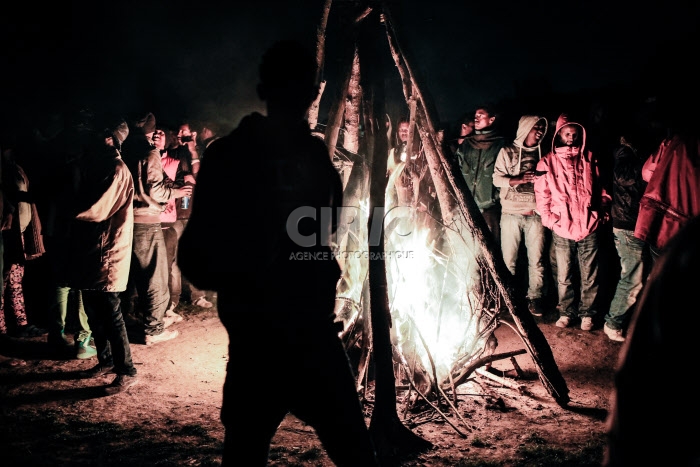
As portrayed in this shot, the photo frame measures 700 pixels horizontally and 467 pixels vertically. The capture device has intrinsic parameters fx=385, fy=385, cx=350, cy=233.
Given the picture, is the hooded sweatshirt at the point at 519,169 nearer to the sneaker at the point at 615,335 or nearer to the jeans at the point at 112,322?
the sneaker at the point at 615,335

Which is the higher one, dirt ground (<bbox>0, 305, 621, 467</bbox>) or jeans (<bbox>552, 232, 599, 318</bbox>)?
jeans (<bbox>552, 232, 599, 318</bbox>)

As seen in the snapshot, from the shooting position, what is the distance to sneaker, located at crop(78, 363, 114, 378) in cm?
418

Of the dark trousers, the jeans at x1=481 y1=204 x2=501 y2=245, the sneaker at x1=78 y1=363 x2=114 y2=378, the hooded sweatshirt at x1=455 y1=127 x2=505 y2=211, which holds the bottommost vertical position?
the sneaker at x1=78 y1=363 x2=114 y2=378

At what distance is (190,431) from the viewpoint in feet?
10.5

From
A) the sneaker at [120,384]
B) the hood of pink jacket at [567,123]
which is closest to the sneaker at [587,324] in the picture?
the hood of pink jacket at [567,123]

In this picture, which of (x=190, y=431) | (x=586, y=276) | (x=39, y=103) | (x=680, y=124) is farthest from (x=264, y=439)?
(x=39, y=103)

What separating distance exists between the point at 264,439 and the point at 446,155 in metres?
2.82

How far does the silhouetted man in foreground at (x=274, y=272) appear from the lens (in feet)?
4.92

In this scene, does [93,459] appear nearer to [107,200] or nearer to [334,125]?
[107,200]

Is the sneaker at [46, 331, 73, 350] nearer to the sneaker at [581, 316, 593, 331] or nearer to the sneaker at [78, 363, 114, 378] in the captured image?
the sneaker at [78, 363, 114, 378]

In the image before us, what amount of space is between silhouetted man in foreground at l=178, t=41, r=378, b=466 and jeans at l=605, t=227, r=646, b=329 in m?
4.72

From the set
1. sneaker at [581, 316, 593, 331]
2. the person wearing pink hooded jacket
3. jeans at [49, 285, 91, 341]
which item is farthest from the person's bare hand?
sneaker at [581, 316, 593, 331]

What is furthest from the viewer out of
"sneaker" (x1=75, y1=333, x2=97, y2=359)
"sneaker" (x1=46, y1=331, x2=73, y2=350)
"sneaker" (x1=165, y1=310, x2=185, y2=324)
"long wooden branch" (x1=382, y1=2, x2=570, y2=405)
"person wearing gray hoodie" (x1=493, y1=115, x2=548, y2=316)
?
"sneaker" (x1=165, y1=310, x2=185, y2=324)

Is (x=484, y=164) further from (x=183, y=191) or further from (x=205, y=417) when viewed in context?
(x=205, y=417)
